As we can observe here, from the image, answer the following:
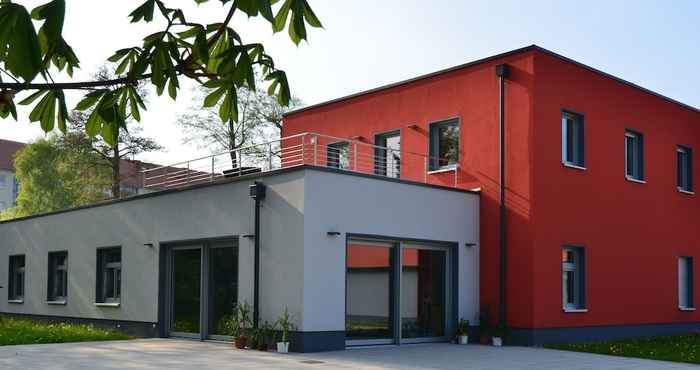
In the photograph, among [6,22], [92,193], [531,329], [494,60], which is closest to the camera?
[6,22]

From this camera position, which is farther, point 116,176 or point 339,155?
point 116,176

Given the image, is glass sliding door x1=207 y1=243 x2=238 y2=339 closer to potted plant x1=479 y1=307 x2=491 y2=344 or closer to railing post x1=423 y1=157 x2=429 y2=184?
railing post x1=423 y1=157 x2=429 y2=184

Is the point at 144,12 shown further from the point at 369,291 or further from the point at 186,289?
the point at 186,289

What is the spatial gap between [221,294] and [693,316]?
12.3 metres

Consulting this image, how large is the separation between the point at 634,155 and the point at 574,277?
13.0 feet

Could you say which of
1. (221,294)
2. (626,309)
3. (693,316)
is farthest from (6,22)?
(693,316)

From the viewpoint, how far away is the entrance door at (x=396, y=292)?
14.8m

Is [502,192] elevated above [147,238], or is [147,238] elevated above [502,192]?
[502,192]

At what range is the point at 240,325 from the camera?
14.8 meters

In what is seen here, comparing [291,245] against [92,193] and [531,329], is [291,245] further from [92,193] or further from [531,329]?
[92,193]

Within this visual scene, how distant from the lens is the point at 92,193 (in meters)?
41.5

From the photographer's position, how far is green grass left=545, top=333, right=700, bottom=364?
554 inches

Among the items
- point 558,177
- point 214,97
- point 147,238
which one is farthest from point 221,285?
point 214,97

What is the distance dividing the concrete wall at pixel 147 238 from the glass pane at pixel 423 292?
275 centimetres
